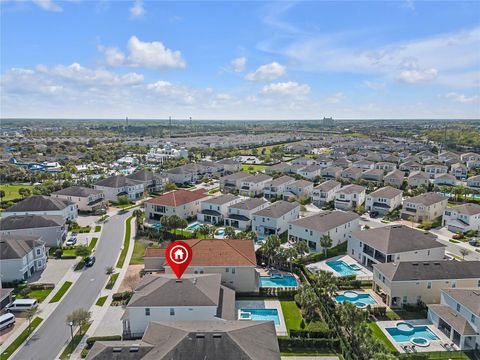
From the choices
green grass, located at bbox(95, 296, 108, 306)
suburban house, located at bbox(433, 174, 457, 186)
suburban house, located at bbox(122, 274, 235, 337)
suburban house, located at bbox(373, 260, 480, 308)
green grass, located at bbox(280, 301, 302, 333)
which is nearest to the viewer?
suburban house, located at bbox(122, 274, 235, 337)

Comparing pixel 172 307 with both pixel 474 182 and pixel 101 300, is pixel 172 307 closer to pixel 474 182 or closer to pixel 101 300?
pixel 101 300

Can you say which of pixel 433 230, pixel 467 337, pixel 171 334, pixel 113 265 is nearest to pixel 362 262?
pixel 467 337

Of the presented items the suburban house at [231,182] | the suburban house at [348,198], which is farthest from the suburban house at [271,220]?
the suburban house at [231,182]

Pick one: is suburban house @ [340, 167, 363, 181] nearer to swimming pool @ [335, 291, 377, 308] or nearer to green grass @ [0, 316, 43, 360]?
swimming pool @ [335, 291, 377, 308]

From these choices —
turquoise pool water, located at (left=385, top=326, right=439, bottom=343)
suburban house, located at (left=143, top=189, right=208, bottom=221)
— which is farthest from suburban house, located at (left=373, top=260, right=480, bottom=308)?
suburban house, located at (left=143, top=189, right=208, bottom=221)

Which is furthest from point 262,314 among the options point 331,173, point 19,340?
point 331,173

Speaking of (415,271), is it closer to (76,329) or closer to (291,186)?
(76,329)

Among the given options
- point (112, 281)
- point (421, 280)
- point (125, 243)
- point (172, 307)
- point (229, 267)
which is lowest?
point (112, 281)
